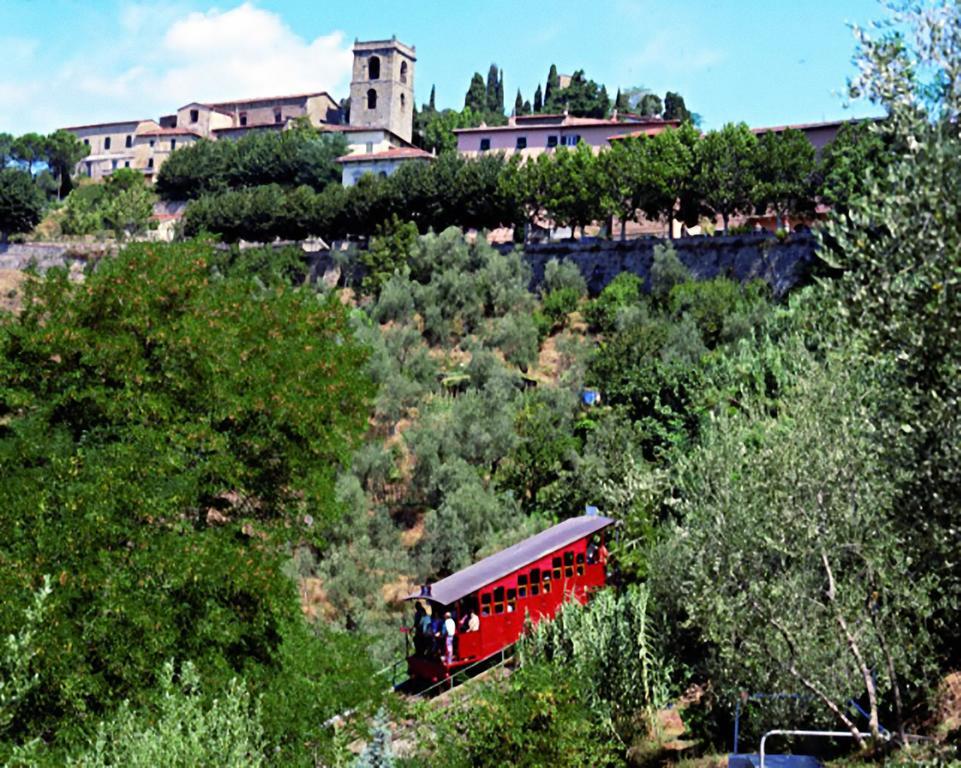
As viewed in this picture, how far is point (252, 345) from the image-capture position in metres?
23.0

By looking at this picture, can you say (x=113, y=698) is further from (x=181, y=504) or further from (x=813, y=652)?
(x=813, y=652)

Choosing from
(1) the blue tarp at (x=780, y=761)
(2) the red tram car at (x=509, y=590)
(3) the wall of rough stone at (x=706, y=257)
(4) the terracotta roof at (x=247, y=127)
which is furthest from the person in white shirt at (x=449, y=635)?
(4) the terracotta roof at (x=247, y=127)

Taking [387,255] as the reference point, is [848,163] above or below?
above

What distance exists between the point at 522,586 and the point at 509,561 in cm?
84

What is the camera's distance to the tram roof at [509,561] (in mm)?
23828

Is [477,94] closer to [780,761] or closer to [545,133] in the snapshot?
[545,133]

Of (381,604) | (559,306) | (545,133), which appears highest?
(545,133)

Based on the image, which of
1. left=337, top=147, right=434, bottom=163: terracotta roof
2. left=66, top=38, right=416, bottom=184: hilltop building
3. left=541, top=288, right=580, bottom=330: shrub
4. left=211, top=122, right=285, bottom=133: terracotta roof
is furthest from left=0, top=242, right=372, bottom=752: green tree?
left=211, top=122, right=285, bottom=133: terracotta roof

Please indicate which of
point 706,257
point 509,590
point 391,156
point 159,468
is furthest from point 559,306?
point 391,156

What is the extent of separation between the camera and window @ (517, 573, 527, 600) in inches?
969

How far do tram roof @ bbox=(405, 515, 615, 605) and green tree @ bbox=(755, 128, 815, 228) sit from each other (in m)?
27.2

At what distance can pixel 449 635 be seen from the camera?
2281 centimetres

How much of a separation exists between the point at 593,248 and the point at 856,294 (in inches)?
1752

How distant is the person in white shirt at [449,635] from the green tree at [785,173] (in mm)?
32841
